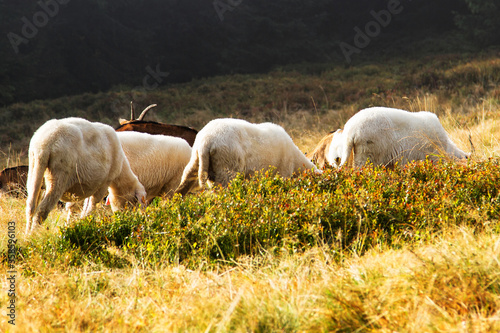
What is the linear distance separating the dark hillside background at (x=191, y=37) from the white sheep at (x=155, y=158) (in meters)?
20.5

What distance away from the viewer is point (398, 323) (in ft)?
7.18

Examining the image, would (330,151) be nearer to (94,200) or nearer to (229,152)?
(229,152)

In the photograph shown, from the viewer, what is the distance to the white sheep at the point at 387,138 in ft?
20.2

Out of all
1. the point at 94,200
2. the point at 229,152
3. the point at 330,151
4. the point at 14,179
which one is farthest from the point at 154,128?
the point at 330,151

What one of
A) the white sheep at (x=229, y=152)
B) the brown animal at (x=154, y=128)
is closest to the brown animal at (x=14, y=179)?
the brown animal at (x=154, y=128)

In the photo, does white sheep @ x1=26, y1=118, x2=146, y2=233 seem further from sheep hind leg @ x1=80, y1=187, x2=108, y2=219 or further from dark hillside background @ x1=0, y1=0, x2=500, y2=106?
dark hillside background @ x1=0, y1=0, x2=500, y2=106

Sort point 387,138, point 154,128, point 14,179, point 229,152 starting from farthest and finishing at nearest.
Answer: point 154,128
point 14,179
point 387,138
point 229,152

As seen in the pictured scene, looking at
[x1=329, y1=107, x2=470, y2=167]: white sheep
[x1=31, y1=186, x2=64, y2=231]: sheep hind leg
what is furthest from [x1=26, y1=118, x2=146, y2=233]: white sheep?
[x1=329, y1=107, x2=470, y2=167]: white sheep

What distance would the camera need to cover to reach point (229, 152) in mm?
5559

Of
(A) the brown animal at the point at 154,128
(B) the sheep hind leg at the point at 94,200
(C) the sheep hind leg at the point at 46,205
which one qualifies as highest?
(A) the brown animal at the point at 154,128

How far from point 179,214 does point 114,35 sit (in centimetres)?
2981

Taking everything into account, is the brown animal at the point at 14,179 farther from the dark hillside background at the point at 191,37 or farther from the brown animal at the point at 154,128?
the dark hillside background at the point at 191,37

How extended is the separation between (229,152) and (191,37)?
27686 mm

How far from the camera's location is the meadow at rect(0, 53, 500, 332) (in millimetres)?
2324
